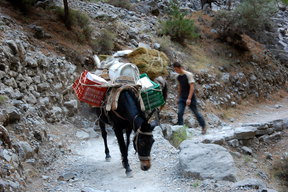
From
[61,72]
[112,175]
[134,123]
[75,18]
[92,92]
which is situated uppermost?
[75,18]

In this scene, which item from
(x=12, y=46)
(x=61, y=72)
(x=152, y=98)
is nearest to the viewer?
(x=152, y=98)

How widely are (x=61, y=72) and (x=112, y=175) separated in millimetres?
4322

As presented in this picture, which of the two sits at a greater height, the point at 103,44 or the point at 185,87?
the point at 103,44

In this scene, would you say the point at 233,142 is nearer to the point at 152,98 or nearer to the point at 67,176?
the point at 152,98

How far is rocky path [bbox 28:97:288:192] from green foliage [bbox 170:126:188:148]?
374mm

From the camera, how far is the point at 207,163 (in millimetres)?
5324

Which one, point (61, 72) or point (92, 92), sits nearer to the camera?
point (92, 92)

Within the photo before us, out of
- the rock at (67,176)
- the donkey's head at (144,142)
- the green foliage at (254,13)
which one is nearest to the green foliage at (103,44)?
the rock at (67,176)

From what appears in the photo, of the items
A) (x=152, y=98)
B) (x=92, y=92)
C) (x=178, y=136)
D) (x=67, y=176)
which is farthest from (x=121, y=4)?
(x=67, y=176)

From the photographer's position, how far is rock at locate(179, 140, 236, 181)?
5.10 m

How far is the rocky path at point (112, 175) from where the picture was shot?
4.95 meters

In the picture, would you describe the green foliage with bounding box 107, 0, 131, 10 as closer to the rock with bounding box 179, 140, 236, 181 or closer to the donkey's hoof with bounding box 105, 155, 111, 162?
the donkey's hoof with bounding box 105, 155, 111, 162

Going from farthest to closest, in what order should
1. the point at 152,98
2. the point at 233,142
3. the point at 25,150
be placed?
1. the point at 233,142
2. the point at 152,98
3. the point at 25,150

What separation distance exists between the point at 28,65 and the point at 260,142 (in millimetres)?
6491
